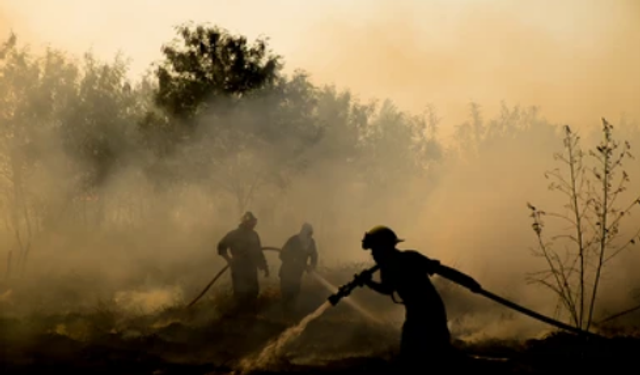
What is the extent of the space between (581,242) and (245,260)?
7.05 metres

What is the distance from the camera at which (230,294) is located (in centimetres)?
1416

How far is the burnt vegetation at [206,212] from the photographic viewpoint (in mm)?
9391

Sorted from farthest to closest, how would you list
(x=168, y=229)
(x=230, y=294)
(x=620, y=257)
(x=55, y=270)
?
(x=168, y=229), (x=55, y=270), (x=620, y=257), (x=230, y=294)

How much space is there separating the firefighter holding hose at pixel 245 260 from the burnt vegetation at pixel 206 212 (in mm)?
647

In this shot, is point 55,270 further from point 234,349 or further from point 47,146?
point 234,349

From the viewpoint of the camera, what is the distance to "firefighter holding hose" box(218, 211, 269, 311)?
481 inches

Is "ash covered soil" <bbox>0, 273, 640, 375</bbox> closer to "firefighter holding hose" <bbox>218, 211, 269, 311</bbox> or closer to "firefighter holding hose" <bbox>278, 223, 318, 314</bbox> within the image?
"firefighter holding hose" <bbox>218, 211, 269, 311</bbox>

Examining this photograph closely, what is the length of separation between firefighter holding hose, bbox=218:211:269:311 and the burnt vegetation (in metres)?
Result: 0.65

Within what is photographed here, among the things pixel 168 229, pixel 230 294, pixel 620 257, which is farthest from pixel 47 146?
pixel 620 257

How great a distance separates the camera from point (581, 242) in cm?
1145

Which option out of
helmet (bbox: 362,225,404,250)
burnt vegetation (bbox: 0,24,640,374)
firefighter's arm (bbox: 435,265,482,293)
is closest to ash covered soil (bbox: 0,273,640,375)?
burnt vegetation (bbox: 0,24,640,374)

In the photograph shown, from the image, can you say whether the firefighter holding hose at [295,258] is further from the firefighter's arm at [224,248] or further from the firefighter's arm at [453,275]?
the firefighter's arm at [453,275]

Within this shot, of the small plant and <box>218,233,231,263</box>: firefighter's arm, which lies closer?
the small plant

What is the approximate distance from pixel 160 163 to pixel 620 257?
17179mm
